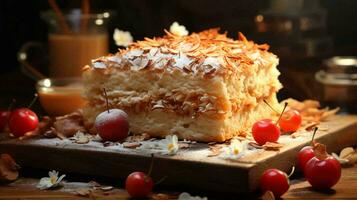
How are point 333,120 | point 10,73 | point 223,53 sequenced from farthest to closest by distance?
point 10,73 → point 333,120 → point 223,53

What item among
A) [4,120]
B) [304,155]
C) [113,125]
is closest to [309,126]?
[304,155]

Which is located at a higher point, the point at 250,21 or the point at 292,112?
the point at 250,21

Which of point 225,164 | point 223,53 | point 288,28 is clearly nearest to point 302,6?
point 288,28

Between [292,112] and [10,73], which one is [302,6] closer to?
[292,112]

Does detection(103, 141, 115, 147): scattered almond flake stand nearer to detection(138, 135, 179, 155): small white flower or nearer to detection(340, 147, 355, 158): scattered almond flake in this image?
detection(138, 135, 179, 155): small white flower

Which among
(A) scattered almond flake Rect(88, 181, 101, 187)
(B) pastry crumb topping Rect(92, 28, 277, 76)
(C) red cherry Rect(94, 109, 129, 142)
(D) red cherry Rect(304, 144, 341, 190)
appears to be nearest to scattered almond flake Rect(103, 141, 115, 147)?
(C) red cherry Rect(94, 109, 129, 142)

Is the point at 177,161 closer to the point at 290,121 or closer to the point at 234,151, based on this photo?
the point at 234,151

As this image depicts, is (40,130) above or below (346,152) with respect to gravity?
above
